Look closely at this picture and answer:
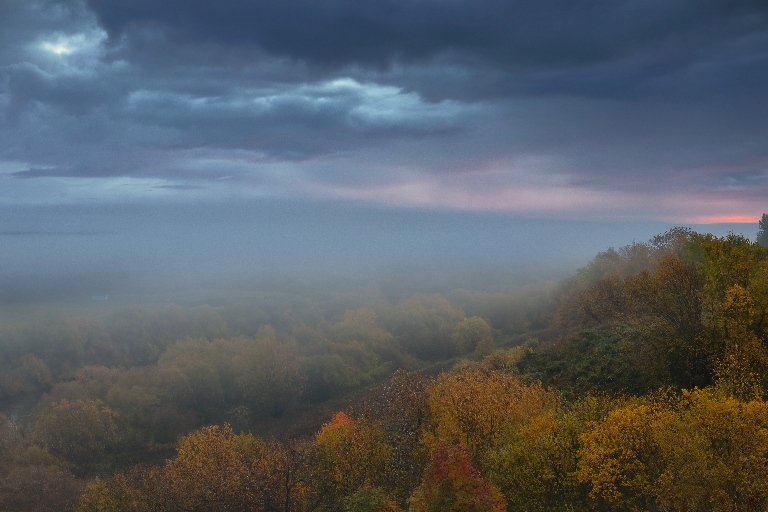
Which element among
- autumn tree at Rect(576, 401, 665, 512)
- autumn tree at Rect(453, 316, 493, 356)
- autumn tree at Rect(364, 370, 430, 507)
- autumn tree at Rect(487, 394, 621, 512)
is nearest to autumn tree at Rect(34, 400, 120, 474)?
autumn tree at Rect(364, 370, 430, 507)

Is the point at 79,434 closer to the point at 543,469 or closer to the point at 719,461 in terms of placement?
the point at 543,469

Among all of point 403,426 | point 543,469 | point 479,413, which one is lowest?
point 403,426

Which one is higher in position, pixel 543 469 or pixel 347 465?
pixel 543 469

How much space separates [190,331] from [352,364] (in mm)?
75217

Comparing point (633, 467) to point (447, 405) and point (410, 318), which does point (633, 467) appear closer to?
point (447, 405)

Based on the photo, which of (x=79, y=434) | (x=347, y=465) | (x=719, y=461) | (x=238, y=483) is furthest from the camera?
(x=79, y=434)

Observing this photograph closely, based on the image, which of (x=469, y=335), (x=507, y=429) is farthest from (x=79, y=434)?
(x=469, y=335)

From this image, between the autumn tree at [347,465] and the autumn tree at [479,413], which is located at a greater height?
the autumn tree at [479,413]

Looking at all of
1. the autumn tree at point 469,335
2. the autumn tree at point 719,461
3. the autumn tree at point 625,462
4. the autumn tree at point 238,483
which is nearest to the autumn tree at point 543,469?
the autumn tree at point 625,462

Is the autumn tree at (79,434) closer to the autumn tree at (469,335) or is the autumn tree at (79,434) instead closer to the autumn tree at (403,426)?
the autumn tree at (403,426)

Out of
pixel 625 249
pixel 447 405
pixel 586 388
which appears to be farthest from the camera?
pixel 625 249

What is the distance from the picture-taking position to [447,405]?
52.5m

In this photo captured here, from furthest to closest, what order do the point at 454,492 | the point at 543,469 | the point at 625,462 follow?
1. the point at 543,469
2. the point at 625,462
3. the point at 454,492

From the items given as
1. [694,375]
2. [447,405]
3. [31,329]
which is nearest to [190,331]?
[31,329]
